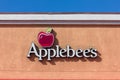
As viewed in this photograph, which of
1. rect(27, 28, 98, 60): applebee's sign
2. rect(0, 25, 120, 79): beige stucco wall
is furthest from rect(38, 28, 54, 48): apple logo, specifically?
rect(0, 25, 120, 79): beige stucco wall

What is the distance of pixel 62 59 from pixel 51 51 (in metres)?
0.69

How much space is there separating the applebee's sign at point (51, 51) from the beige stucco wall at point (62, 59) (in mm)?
223

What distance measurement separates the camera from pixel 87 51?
17438 mm

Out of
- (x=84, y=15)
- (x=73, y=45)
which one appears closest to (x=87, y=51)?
(x=73, y=45)

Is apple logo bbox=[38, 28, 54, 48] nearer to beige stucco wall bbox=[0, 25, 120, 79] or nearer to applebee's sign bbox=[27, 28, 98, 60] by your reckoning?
applebee's sign bbox=[27, 28, 98, 60]

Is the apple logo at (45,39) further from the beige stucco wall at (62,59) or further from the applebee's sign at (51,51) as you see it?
the beige stucco wall at (62,59)

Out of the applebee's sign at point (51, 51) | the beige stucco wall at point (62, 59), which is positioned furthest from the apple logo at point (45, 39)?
the beige stucco wall at point (62, 59)

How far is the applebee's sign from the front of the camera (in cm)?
1742

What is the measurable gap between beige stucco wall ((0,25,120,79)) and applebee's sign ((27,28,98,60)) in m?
0.22

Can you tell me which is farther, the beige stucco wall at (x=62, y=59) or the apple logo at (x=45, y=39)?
the apple logo at (x=45, y=39)

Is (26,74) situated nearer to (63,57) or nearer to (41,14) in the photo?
(63,57)

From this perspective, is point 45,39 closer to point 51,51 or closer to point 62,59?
point 51,51

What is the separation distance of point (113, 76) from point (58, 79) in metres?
2.74

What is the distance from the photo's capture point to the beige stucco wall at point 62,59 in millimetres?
17328
